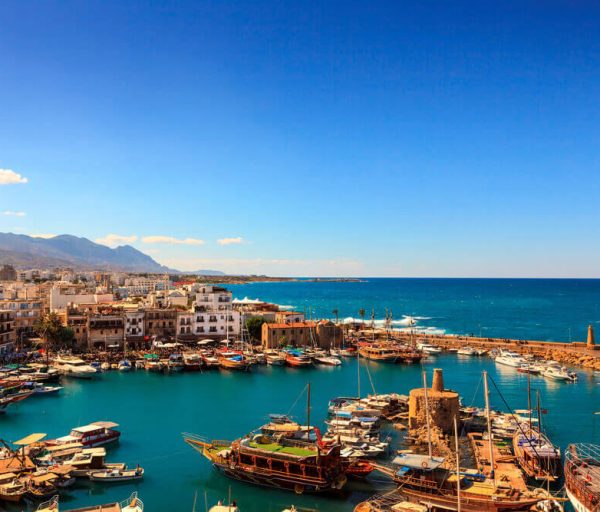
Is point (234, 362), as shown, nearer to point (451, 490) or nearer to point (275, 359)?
point (275, 359)

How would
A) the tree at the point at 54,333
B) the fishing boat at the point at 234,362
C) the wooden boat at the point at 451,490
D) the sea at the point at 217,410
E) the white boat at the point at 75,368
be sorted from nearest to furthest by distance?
the wooden boat at the point at 451,490, the sea at the point at 217,410, the white boat at the point at 75,368, the fishing boat at the point at 234,362, the tree at the point at 54,333

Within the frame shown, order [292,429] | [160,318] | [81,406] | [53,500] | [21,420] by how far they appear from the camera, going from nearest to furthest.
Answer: [53,500], [292,429], [21,420], [81,406], [160,318]

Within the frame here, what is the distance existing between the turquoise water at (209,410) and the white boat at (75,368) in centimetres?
170

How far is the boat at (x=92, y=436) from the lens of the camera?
33.5 meters

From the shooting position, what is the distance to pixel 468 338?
85.6 metres

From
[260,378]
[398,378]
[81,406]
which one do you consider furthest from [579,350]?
[81,406]

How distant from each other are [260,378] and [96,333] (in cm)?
2549

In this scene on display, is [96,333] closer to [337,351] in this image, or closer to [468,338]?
[337,351]

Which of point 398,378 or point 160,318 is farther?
point 160,318

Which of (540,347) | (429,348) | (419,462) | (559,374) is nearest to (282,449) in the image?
(419,462)

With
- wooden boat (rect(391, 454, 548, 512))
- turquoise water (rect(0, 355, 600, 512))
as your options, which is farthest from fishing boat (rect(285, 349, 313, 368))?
wooden boat (rect(391, 454, 548, 512))

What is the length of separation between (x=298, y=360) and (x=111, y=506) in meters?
41.9

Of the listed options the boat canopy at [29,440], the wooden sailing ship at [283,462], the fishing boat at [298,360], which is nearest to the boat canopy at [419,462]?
the wooden sailing ship at [283,462]

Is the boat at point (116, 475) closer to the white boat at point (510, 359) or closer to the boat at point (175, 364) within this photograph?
the boat at point (175, 364)
